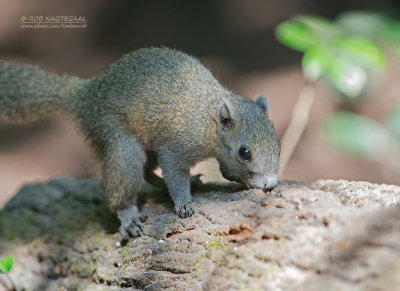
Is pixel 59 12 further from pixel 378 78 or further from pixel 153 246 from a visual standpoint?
pixel 153 246

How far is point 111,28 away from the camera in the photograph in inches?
419

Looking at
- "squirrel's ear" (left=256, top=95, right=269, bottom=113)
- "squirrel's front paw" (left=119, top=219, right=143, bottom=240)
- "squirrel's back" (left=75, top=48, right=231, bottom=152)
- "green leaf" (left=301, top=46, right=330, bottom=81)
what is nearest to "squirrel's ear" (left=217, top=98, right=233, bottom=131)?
"squirrel's back" (left=75, top=48, right=231, bottom=152)

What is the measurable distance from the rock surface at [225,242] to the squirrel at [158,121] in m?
0.32

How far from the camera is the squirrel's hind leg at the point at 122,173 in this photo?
15.9 feet

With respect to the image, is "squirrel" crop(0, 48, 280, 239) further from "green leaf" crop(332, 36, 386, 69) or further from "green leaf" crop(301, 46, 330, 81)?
"green leaf" crop(332, 36, 386, 69)

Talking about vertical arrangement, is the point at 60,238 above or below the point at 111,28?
below

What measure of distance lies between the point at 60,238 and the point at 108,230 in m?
0.57

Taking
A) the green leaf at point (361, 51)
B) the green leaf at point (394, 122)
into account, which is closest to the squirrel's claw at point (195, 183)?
the green leaf at point (361, 51)

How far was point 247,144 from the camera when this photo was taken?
4.65 meters

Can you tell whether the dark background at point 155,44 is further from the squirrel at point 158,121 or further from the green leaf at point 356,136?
the squirrel at point 158,121

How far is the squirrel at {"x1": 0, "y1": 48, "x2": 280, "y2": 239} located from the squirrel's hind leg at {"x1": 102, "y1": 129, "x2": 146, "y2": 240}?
10mm

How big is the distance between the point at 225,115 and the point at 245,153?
0.47m

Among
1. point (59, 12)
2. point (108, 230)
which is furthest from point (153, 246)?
point (59, 12)

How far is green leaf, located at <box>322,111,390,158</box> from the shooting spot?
687 cm
